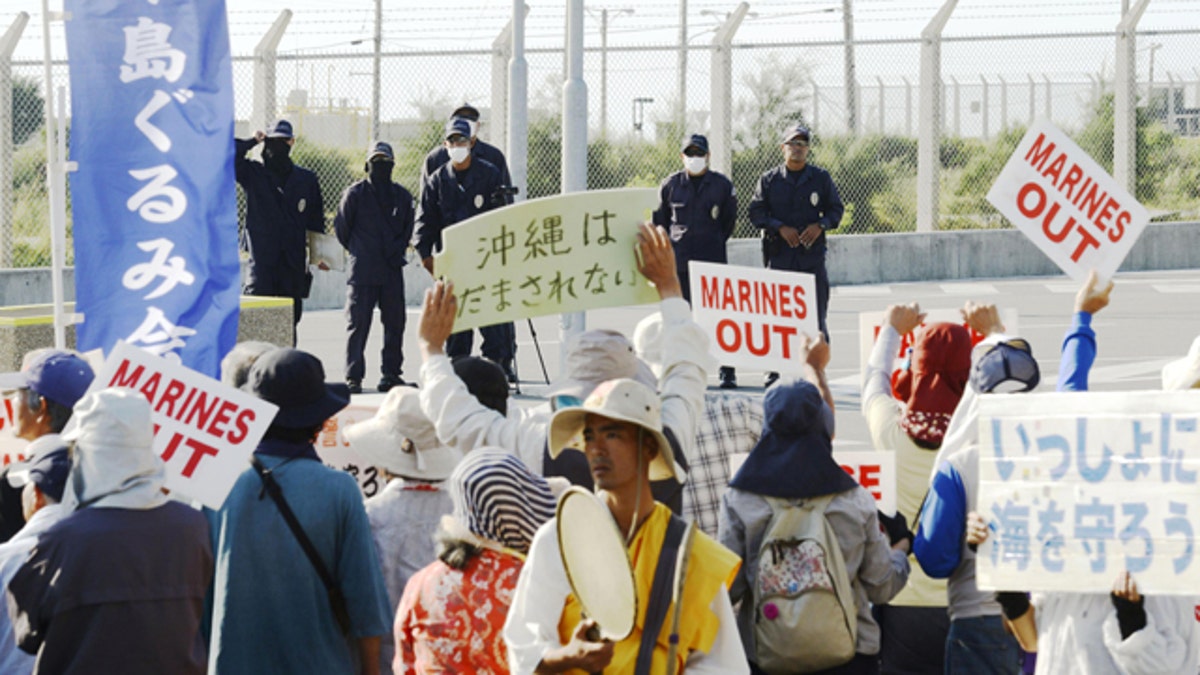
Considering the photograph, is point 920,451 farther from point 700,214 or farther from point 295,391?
point 700,214

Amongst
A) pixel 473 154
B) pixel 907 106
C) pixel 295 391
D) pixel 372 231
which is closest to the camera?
pixel 295 391

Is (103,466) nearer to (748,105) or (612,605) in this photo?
(612,605)

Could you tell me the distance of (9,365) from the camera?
9812 mm

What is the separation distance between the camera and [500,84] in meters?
20.1

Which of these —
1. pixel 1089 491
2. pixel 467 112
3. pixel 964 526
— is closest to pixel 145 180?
pixel 964 526

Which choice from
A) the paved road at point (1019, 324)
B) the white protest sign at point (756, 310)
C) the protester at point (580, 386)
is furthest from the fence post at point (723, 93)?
the protester at point (580, 386)

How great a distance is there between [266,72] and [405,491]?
14880mm

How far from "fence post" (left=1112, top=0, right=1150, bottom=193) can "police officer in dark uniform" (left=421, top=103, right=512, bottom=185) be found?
40.0 feet

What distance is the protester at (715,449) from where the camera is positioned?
5.91 metres

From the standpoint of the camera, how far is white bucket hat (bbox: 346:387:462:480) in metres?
5.13

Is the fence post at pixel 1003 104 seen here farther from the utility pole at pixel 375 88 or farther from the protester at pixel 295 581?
the protester at pixel 295 581

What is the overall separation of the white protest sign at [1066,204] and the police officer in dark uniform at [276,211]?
24.7ft

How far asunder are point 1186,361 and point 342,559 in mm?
2673

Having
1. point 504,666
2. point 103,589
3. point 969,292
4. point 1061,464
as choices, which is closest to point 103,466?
point 103,589
